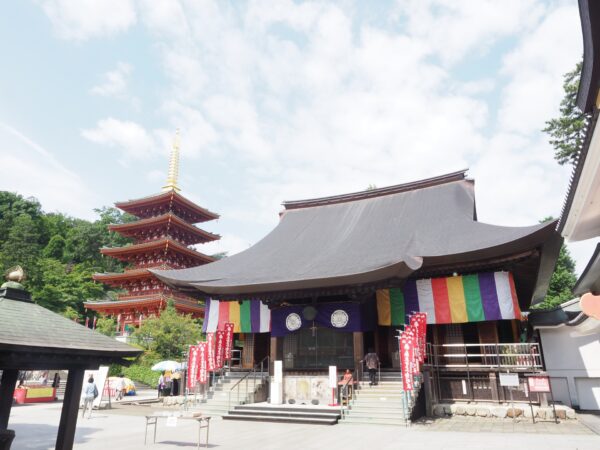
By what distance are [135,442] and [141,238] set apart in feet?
110

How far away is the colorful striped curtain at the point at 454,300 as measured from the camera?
13883 mm

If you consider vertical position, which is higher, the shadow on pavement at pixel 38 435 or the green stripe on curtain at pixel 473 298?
the green stripe on curtain at pixel 473 298

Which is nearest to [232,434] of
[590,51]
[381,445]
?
[381,445]

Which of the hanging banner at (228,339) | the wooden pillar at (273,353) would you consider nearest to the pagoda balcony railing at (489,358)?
the wooden pillar at (273,353)

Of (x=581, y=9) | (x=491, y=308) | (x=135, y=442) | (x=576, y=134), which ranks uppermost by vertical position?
(x=576, y=134)

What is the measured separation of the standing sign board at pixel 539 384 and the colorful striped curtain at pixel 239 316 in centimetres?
954

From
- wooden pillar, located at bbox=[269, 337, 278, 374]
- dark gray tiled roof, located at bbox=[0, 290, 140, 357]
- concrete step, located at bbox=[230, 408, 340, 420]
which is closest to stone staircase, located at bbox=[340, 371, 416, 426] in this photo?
concrete step, located at bbox=[230, 408, 340, 420]

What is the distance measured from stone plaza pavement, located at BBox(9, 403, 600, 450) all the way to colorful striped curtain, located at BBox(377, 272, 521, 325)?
3.43m

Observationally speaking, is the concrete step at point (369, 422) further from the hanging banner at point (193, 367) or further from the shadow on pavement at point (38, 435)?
the shadow on pavement at point (38, 435)

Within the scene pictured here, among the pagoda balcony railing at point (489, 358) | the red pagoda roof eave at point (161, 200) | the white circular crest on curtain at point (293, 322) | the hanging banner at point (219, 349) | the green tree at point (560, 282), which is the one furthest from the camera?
the red pagoda roof eave at point (161, 200)

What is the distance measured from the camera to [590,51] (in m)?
3.58

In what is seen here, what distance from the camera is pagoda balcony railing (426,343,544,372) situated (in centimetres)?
1309

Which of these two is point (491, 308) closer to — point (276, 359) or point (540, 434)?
point (540, 434)

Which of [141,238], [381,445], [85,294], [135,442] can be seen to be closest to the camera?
[381,445]
